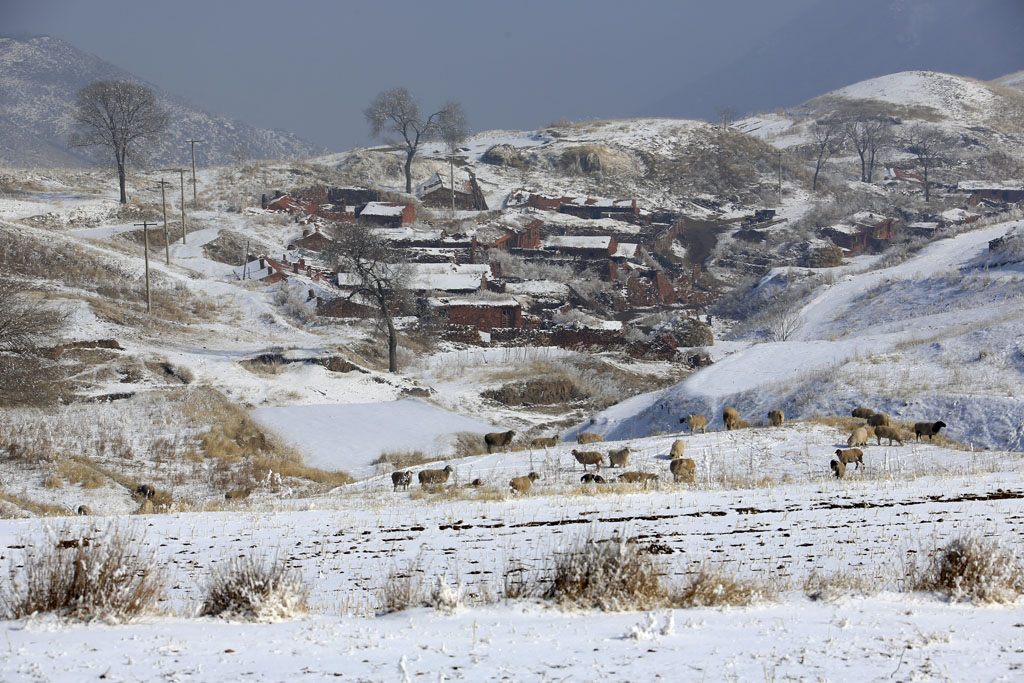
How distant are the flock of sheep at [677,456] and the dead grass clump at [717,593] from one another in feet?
30.0

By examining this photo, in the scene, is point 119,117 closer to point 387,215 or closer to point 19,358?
point 387,215

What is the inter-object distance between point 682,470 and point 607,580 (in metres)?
12.6

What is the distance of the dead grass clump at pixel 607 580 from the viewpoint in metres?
7.95

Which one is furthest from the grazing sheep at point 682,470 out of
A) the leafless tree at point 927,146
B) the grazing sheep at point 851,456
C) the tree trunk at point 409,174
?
the leafless tree at point 927,146

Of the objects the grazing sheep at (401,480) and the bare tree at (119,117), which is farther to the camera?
the bare tree at (119,117)

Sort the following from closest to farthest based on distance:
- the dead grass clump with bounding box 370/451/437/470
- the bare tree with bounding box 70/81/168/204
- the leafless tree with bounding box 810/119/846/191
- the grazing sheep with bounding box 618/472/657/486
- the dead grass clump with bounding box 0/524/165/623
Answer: the dead grass clump with bounding box 0/524/165/623 → the grazing sheep with bounding box 618/472/657/486 → the dead grass clump with bounding box 370/451/437/470 → the bare tree with bounding box 70/81/168/204 → the leafless tree with bounding box 810/119/846/191

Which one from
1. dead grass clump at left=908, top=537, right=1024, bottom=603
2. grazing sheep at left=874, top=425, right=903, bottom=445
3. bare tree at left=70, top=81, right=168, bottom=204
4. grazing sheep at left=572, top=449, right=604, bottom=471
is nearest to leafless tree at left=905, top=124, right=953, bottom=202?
bare tree at left=70, top=81, right=168, bottom=204

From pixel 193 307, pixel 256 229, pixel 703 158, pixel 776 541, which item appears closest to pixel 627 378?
pixel 193 307

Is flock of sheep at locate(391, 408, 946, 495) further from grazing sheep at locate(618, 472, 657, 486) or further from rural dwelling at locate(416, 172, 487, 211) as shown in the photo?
rural dwelling at locate(416, 172, 487, 211)

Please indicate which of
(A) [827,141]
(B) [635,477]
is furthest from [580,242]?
(A) [827,141]

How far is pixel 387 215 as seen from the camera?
318ft

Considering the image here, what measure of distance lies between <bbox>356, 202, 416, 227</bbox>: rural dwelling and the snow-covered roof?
53.9 ft

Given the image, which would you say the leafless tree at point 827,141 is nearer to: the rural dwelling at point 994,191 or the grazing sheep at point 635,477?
the rural dwelling at point 994,191

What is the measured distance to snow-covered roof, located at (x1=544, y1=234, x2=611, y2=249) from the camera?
9325cm
